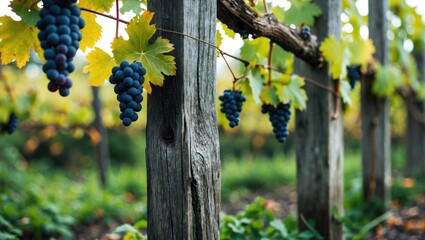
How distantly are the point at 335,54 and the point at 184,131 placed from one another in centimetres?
147

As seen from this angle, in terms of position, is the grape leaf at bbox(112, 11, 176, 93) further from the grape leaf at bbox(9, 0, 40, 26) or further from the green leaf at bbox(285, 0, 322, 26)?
the green leaf at bbox(285, 0, 322, 26)

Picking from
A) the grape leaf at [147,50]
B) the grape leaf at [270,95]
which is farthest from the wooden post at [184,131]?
the grape leaf at [270,95]

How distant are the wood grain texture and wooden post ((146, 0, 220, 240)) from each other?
0.23 meters

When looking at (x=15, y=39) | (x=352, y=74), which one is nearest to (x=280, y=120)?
(x=352, y=74)

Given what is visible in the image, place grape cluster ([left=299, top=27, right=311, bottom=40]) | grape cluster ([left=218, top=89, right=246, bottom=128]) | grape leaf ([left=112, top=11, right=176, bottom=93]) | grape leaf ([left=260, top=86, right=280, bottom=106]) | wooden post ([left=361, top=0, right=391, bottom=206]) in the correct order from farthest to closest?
wooden post ([left=361, top=0, right=391, bottom=206])
grape cluster ([left=299, top=27, right=311, bottom=40])
grape leaf ([left=260, top=86, right=280, bottom=106])
grape cluster ([left=218, top=89, right=246, bottom=128])
grape leaf ([left=112, top=11, right=176, bottom=93])

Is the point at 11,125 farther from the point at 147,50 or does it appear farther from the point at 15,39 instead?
the point at 147,50

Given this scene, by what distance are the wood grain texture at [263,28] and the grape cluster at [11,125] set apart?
2.77m

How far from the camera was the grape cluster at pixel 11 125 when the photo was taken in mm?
4102

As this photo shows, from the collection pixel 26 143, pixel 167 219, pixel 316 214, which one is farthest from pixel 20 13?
pixel 26 143

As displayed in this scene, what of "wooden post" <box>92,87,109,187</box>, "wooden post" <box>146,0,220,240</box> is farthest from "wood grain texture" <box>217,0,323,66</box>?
"wooden post" <box>92,87,109,187</box>

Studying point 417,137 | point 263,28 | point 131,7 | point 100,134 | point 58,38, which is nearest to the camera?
point 58,38

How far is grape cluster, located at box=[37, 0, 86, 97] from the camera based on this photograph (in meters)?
1.42

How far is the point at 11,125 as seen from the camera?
4125mm

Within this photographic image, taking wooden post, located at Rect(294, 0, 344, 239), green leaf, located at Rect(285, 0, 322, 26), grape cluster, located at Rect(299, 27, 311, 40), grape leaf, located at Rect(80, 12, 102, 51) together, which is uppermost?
green leaf, located at Rect(285, 0, 322, 26)
